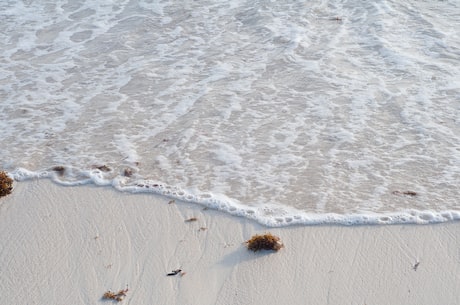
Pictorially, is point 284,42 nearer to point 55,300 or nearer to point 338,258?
point 338,258

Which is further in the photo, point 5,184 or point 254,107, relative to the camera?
point 254,107

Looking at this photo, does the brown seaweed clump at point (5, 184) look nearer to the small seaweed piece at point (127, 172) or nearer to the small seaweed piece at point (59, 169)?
the small seaweed piece at point (59, 169)

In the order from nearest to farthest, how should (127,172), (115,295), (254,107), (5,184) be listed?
(115,295) < (5,184) < (127,172) < (254,107)

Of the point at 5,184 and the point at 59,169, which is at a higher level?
the point at 5,184

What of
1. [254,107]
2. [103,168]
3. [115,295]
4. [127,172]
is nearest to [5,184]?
[103,168]

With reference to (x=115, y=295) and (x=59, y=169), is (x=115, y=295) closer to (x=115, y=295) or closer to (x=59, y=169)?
(x=115, y=295)

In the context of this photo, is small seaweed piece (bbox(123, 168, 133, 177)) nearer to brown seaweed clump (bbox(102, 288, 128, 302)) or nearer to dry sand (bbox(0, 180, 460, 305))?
dry sand (bbox(0, 180, 460, 305))
